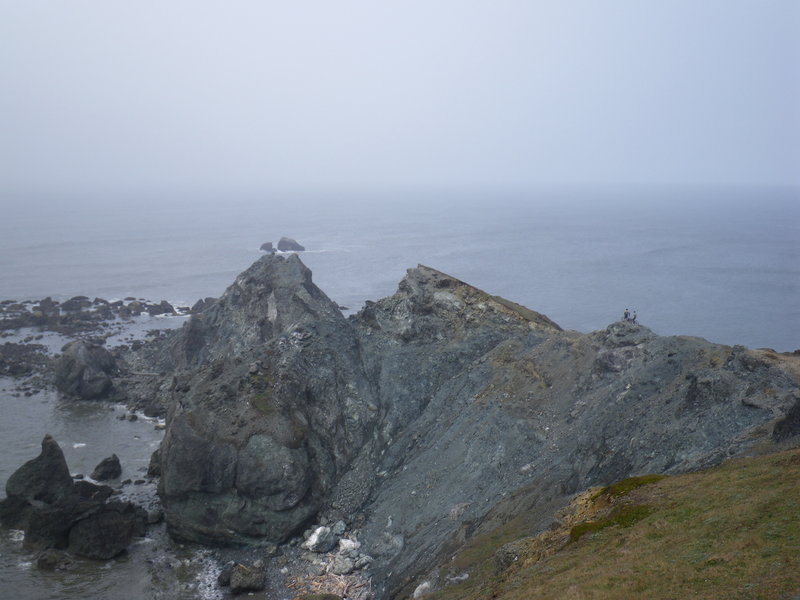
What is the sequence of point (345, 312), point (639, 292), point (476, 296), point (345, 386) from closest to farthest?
point (345, 386) < point (476, 296) < point (345, 312) < point (639, 292)

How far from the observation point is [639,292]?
155m

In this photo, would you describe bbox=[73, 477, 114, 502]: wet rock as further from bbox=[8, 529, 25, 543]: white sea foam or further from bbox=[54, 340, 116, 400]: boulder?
bbox=[54, 340, 116, 400]: boulder

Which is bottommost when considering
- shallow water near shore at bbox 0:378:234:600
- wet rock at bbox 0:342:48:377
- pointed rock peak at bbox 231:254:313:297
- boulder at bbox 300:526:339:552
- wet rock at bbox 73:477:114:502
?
shallow water near shore at bbox 0:378:234:600

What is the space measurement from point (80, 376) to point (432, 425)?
47.7 meters

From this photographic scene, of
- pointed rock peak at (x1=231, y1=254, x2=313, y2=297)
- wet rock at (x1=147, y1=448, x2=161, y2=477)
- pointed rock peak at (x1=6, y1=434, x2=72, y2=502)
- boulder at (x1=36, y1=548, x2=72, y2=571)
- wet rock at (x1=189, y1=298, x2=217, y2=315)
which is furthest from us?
wet rock at (x1=189, y1=298, x2=217, y2=315)

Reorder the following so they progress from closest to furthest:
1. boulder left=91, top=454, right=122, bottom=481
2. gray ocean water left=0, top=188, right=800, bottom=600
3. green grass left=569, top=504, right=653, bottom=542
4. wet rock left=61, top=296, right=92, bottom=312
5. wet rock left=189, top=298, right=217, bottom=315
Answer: green grass left=569, top=504, right=653, bottom=542 < gray ocean water left=0, top=188, right=800, bottom=600 < boulder left=91, top=454, right=122, bottom=481 < wet rock left=61, top=296, right=92, bottom=312 < wet rock left=189, top=298, right=217, bottom=315

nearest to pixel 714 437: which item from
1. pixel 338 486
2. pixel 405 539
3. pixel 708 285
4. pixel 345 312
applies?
pixel 405 539

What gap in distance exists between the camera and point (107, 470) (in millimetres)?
58688

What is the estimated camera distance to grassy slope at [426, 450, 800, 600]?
21312mm

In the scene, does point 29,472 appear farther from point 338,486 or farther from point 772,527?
point 772,527

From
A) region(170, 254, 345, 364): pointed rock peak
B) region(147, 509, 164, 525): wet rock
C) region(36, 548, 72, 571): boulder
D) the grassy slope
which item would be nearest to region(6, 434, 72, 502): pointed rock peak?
region(36, 548, 72, 571): boulder

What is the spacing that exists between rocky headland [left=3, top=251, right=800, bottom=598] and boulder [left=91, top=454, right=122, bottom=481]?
11.0 ft

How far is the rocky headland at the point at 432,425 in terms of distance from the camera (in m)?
40.6

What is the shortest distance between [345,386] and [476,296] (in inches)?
659
